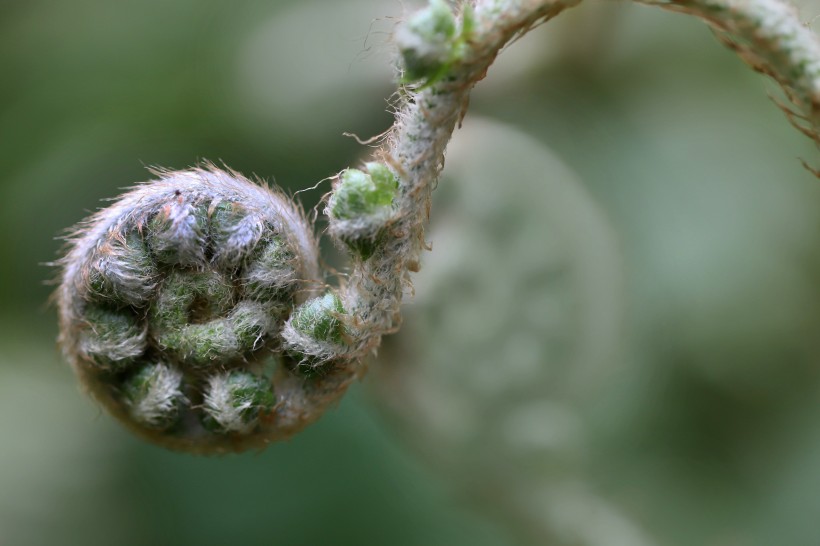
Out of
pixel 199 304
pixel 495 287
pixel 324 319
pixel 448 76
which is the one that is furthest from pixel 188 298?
pixel 495 287

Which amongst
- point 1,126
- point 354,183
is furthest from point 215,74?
point 354,183

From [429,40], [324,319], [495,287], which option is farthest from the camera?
[495,287]

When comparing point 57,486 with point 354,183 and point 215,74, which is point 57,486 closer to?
point 215,74

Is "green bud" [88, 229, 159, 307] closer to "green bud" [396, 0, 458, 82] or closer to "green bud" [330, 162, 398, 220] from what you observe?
"green bud" [330, 162, 398, 220]

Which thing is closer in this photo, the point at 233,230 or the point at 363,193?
the point at 363,193

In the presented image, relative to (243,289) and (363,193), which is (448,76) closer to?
(363,193)

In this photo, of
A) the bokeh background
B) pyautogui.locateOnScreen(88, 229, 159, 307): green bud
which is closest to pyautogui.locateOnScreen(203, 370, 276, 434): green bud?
pyautogui.locateOnScreen(88, 229, 159, 307): green bud

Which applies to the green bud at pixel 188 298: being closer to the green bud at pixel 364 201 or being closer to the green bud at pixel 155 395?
the green bud at pixel 155 395

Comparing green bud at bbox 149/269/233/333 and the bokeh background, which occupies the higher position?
the bokeh background
